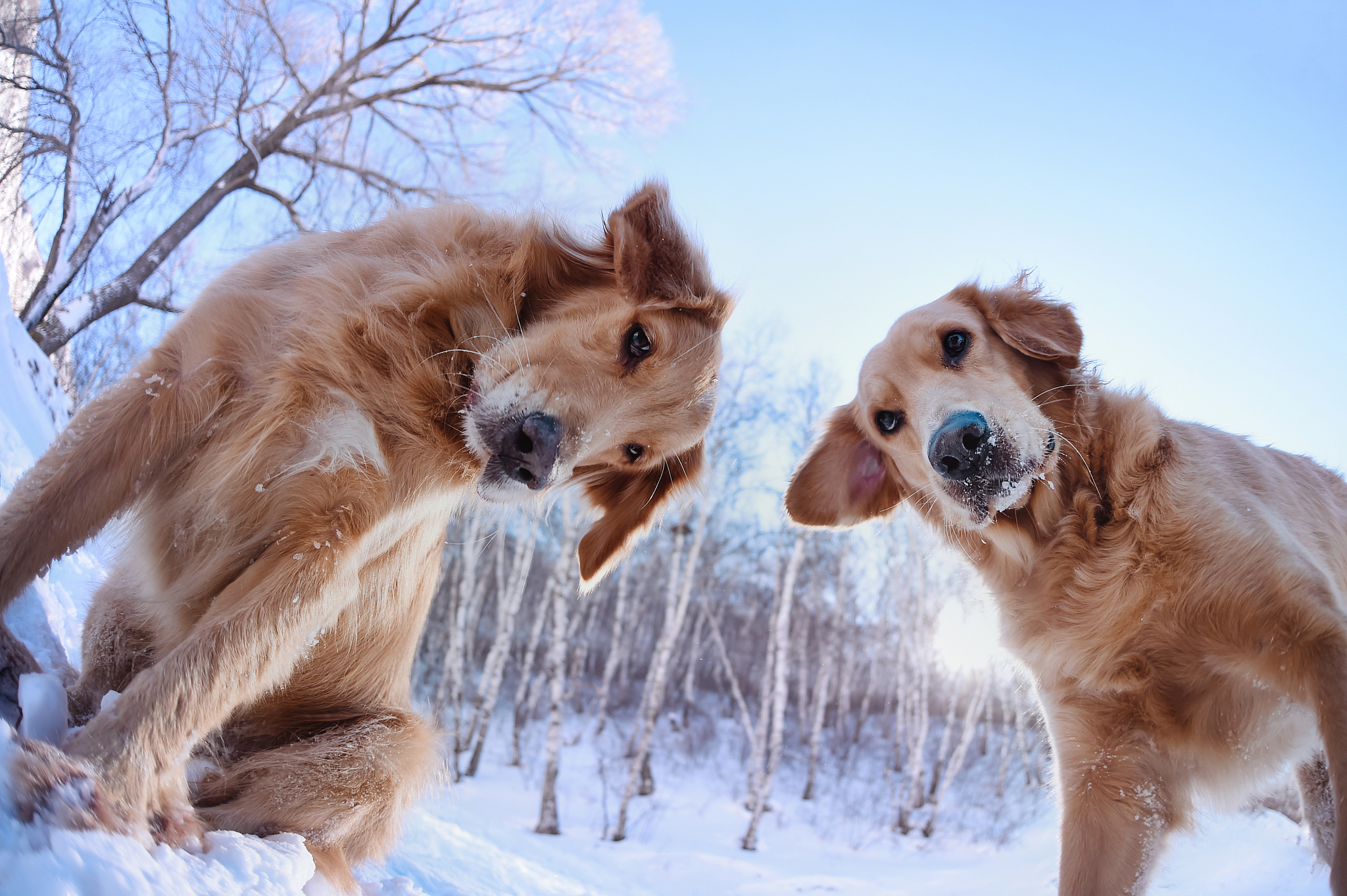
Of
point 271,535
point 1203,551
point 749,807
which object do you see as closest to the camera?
point 271,535

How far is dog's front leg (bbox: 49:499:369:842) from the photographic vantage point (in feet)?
4.73

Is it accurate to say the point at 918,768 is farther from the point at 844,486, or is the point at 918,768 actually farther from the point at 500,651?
the point at 844,486

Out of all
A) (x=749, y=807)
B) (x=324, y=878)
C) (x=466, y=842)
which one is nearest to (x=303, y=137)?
(x=466, y=842)

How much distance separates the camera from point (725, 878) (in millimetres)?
7680

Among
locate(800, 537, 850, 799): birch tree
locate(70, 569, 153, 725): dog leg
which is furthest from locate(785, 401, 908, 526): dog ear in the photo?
locate(800, 537, 850, 799): birch tree

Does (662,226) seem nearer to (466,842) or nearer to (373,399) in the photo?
(373,399)

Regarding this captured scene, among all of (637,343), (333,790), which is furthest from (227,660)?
(637,343)

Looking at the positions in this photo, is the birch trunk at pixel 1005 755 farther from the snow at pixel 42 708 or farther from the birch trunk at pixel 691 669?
the snow at pixel 42 708

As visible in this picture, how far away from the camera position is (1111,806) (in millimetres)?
2443

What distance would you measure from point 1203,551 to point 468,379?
92.9 inches

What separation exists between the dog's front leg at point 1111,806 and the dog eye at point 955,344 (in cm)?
137

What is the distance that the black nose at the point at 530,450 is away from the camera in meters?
1.97

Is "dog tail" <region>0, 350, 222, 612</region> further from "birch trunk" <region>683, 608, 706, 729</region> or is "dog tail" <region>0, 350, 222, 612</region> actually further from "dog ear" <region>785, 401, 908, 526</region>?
"birch trunk" <region>683, 608, 706, 729</region>

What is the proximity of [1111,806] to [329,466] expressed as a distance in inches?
108
